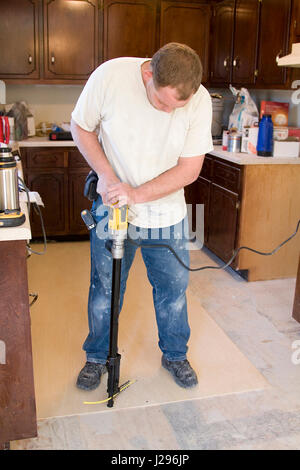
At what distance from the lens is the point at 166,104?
5.27ft

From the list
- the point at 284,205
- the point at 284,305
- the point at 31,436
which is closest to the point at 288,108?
the point at 284,205

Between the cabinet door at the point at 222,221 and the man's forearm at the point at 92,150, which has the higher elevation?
the man's forearm at the point at 92,150

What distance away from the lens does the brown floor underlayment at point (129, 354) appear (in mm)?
2014

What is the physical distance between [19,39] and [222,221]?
212cm

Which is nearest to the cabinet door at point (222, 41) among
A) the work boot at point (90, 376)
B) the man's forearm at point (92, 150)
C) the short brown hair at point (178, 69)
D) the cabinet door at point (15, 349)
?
the man's forearm at point (92, 150)

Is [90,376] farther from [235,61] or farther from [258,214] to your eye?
[235,61]

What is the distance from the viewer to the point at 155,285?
6.81 feet

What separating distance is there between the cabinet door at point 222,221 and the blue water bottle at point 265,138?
0.33 m

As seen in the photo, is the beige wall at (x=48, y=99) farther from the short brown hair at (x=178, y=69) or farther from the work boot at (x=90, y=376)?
the short brown hair at (x=178, y=69)

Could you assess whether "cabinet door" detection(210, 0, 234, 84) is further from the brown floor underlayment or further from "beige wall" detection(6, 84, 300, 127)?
the brown floor underlayment

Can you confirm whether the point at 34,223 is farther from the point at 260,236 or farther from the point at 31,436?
the point at 31,436

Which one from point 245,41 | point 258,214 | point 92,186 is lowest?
point 258,214

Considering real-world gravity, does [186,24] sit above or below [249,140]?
above

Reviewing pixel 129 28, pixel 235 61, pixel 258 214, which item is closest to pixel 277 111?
pixel 235 61
